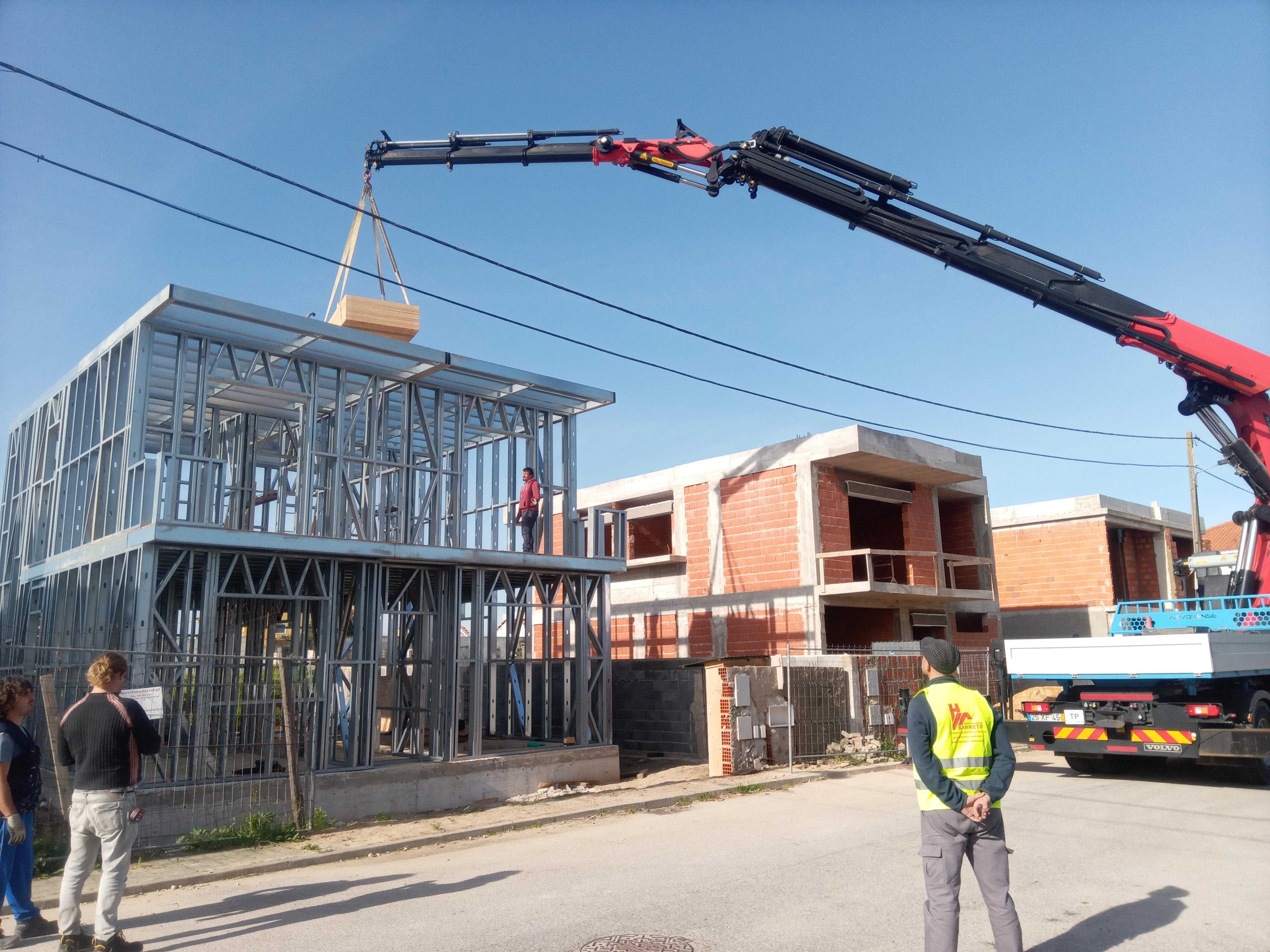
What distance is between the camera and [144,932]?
6.37m

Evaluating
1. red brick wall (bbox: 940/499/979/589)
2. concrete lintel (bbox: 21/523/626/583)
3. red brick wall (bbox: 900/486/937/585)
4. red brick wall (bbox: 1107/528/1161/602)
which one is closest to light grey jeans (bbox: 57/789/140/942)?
concrete lintel (bbox: 21/523/626/583)

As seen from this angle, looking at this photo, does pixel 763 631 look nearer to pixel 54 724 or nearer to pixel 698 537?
pixel 698 537

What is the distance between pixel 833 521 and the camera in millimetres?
20516

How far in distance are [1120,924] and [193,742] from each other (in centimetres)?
910

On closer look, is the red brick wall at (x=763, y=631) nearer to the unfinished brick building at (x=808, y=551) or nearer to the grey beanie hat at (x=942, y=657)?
the unfinished brick building at (x=808, y=551)

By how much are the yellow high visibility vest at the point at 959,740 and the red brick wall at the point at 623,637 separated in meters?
19.3

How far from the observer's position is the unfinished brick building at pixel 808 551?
2012 cm

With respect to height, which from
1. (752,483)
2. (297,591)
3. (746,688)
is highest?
(752,483)

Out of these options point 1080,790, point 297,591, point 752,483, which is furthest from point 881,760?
point 297,591

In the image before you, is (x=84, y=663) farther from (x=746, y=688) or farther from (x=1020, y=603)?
(x=1020, y=603)

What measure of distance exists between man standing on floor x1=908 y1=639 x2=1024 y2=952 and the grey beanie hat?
0.07 meters

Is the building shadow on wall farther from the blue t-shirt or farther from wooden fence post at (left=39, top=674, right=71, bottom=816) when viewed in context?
wooden fence post at (left=39, top=674, right=71, bottom=816)

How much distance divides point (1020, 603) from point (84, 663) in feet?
86.3

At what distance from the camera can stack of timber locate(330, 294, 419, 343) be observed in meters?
12.9
